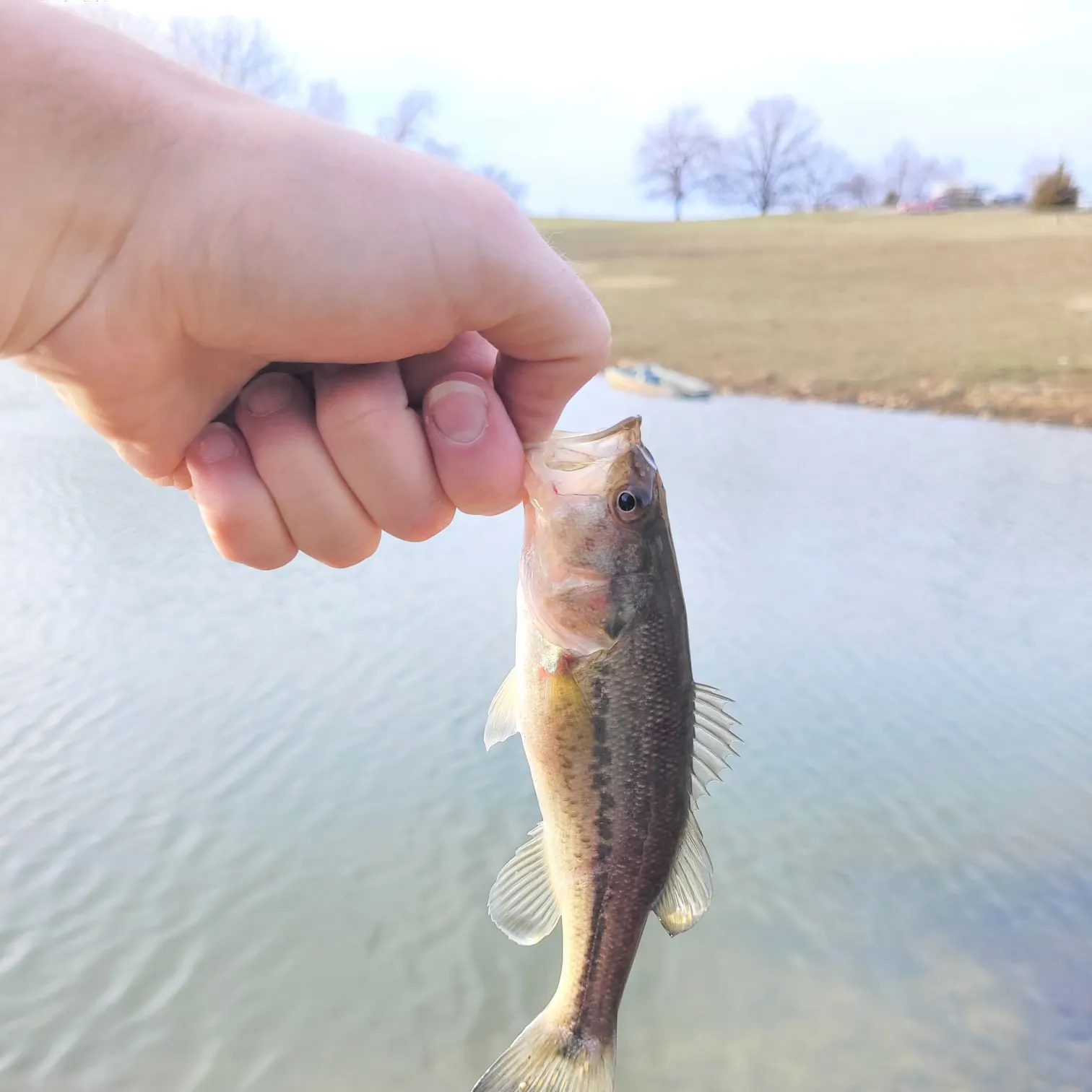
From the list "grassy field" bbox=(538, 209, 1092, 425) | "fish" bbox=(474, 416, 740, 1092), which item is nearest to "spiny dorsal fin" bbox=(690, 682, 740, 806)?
"fish" bbox=(474, 416, 740, 1092)

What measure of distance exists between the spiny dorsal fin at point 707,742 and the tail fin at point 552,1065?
23.4 inches

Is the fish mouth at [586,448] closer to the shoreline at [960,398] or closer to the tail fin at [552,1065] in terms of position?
the tail fin at [552,1065]

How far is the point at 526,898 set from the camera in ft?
6.95

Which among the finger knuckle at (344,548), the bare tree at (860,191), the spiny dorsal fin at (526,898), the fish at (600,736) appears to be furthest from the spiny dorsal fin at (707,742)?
the bare tree at (860,191)

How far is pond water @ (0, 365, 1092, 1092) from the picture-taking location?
12.9 ft

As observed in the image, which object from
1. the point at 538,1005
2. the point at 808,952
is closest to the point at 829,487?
the point at 808,952

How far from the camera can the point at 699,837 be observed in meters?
2.05

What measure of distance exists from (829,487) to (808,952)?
6322 mm

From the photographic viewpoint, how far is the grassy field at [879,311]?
48.8ft

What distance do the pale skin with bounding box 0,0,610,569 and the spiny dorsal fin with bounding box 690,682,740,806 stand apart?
62 cm

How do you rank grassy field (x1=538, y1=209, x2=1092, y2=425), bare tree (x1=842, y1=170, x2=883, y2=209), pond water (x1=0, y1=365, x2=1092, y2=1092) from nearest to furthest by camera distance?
pond water (x1=0, y1=365, x2=1092, y2=1092)
grassy field (x1=538, y1=209, x2=1092, y2=425)
bare tree (x1=842, y1=170, x2=883, y2=209)

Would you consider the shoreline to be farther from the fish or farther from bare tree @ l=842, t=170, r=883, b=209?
bare tree @ l=842, t=170, r=883, b=209

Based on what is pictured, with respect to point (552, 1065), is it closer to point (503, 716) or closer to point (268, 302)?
point (503, 716)

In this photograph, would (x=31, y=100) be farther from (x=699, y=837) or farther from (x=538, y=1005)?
(x=538, y=1005)
